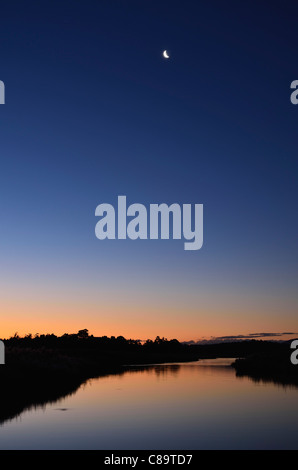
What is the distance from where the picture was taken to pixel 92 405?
27938 millimetres

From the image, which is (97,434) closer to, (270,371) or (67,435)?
(67,435)

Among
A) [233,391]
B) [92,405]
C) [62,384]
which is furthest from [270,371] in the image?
[92,405]

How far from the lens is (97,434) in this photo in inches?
768

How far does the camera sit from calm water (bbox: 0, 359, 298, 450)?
17969 mm

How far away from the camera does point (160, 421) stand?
2295 cm

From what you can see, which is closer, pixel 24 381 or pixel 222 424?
pixel 222 424

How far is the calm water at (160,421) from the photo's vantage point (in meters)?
18.0
